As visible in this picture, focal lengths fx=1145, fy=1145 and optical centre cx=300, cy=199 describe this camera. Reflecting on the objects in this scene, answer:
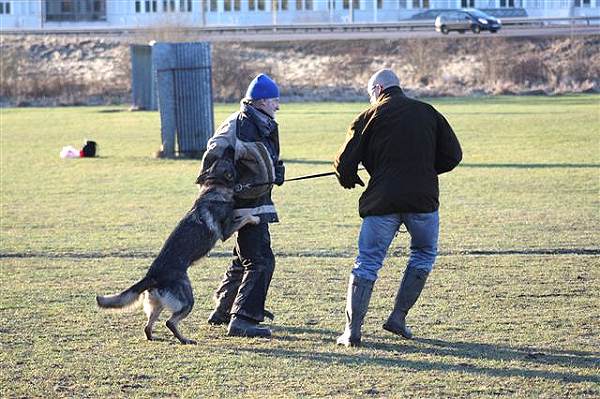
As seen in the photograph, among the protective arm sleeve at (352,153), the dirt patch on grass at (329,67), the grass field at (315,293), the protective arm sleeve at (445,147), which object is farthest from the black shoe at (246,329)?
the dirt patch on grass at (329,67)

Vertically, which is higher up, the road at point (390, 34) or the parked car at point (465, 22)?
the parked car at point (465, 22)

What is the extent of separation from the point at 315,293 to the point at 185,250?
2.21m

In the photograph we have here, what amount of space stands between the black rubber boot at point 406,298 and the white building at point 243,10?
7707 centimetres

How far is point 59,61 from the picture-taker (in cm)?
6794

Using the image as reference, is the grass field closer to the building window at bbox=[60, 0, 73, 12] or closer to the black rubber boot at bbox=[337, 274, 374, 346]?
the black rubber boot at bbox=[337, 274, 374, 346]

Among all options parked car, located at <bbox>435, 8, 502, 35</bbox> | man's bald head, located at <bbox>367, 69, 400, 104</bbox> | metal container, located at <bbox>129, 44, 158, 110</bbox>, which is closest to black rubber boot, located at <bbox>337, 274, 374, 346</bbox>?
man's bald head, located at <bbox>367, 69, 400, 104</bbox>

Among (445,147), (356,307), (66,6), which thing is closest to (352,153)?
(445,147)

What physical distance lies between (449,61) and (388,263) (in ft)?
165

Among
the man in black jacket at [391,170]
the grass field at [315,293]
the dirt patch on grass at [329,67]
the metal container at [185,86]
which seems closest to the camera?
the grass field at [315,293]

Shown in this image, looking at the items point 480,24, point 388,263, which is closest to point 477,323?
point 388,263

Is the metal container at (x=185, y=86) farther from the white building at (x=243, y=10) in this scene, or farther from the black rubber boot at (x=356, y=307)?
the white building at (x=243, y=10)

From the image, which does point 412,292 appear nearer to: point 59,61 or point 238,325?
point 238,325

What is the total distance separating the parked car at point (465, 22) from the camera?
6525 cm

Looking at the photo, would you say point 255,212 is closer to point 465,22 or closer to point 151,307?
point 151,307
